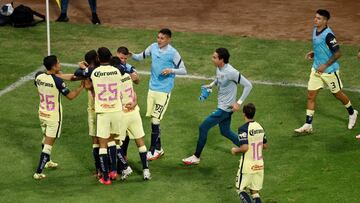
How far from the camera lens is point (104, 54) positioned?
14453 millimetres

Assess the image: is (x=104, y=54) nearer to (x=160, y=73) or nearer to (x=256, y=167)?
(x=160, y=73)

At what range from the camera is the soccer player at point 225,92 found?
15297mm

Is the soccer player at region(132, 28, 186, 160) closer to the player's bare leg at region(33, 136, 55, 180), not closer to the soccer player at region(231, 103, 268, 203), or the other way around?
the player's bare leg at region(33, 136, 55, 180)

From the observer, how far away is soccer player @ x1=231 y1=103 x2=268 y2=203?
13.4 metres

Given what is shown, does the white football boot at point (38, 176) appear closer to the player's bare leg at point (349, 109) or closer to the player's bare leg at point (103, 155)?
the player's bare leg at point (103, 155)

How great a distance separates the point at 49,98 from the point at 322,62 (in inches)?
224

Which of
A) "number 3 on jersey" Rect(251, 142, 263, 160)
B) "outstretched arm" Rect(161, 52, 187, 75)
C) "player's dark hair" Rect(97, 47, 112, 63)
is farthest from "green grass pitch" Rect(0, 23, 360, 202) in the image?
"player's dark hair" Rect(97, 47, 112, 63)

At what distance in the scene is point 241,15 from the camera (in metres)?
26.6

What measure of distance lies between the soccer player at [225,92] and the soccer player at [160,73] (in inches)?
34.8

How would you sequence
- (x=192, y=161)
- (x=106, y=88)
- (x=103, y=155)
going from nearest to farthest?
(x=106, y=88)
(x=103, y=155)
(x=192, y=161)

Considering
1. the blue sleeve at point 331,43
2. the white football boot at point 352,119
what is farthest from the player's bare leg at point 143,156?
the white football boot at point 352,119

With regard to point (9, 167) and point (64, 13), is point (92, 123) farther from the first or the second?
point (64, 13)

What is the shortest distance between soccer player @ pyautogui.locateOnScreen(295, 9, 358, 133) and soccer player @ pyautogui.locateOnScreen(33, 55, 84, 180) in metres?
5.02

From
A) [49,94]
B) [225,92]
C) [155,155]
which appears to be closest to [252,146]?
[225,92]
